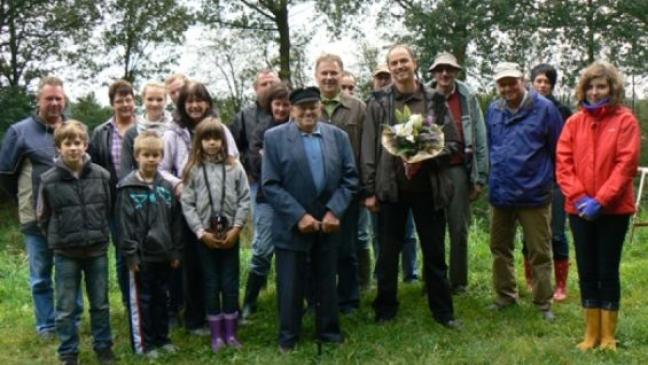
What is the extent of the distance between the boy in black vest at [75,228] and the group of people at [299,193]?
Answer: 0.01 metres

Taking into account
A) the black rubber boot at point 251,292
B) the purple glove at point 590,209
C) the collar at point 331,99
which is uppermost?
the collar at point 331,99

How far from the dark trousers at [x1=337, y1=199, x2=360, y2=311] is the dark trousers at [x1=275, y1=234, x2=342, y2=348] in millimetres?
397

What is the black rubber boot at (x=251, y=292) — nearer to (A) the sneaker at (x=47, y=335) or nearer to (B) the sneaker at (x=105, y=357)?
(B) the sneaker at (x=105, y=357)

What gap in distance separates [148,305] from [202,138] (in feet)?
4.37

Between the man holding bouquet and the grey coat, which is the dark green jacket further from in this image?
the grey coat

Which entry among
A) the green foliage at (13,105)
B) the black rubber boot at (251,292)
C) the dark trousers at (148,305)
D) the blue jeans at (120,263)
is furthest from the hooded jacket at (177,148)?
the green foliage at (13,105)

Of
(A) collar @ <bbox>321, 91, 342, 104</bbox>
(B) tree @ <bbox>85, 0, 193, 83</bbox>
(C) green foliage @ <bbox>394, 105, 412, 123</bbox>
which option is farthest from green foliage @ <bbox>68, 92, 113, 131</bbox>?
(C) green foliage @ <bbox>394, 105, 412, 123</bbox>

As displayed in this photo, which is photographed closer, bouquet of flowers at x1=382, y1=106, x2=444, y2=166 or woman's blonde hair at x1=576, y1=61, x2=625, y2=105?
woman's blonde hair at x1=576, y1=61, x2=625, y2=105

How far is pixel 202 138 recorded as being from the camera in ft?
17.3

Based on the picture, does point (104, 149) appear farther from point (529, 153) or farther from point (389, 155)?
point (529, 153)

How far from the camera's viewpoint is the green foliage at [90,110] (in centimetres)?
2277

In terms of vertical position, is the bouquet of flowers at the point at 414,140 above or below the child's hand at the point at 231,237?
above

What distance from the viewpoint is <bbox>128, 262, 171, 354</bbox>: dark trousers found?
5.19 m

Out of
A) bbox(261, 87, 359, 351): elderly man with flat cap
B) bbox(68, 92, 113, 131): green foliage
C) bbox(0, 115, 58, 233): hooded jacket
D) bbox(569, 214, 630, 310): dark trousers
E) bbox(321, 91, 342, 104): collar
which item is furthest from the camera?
bbox(68, 92, 113, 131): green foliage
